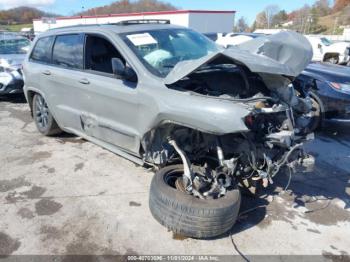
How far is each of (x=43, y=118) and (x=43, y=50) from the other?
1.14m

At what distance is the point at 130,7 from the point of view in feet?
187

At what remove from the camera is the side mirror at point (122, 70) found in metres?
3.46

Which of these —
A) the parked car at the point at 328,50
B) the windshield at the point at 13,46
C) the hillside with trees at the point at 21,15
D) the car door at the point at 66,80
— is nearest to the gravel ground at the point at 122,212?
the car door at the point at 66,80

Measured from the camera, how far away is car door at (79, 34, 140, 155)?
3678mm

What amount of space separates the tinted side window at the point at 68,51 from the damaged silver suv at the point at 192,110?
0.08 feet

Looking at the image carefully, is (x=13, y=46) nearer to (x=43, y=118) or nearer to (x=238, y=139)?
(x=43, y=118)

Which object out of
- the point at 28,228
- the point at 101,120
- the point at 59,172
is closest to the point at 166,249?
the point at 28,228

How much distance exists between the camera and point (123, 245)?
9.94 ft

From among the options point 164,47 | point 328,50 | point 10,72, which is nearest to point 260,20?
point 328,50

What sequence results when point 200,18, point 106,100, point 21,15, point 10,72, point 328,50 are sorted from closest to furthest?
point 106,100
point 10,72
point 328,50
point 200,18
point 21,15

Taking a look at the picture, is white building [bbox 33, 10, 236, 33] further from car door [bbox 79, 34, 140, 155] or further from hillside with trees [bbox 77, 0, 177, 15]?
car door [bbox 79, 34, 140, 155]

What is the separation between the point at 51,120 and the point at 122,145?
6.83 ft

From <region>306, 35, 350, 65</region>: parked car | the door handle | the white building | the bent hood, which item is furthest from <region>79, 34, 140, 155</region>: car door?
the white building

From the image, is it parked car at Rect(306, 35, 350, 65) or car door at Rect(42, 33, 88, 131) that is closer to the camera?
car door at Rect(42, 33, 88, 131)
